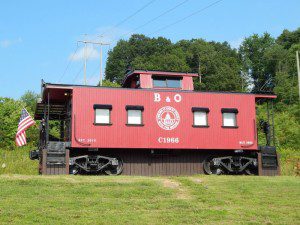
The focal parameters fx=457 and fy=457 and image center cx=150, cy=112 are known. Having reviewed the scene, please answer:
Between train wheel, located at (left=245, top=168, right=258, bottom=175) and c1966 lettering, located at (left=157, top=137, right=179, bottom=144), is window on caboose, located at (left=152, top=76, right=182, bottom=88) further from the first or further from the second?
train wheel, located at (left=245, top=168, right=258, bottom=175)

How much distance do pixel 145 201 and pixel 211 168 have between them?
10.5m

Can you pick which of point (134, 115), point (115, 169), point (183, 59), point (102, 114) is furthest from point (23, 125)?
point (183, 59)

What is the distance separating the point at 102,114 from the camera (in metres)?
22.2

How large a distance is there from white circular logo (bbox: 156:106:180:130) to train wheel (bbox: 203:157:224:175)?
2711 mm

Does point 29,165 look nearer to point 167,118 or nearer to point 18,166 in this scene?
point 18,166

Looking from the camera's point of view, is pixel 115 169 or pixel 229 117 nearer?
pixel 115 169

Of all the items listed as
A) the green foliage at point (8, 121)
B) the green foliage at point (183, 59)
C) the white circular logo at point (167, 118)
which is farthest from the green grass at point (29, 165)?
the green foliage at point (183, 59)

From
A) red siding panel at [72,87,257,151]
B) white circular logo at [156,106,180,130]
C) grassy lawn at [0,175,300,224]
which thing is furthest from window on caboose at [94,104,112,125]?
grassy lawn at [0,175,300,224]

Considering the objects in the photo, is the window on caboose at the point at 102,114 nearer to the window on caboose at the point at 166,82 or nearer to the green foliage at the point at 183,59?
the window on caboose at the point at 166,82

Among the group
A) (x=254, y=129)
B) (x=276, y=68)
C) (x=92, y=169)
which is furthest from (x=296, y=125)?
(x=92, y=169)

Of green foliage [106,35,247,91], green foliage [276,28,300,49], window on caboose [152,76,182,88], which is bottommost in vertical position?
window on caboose [152,76,182,88]

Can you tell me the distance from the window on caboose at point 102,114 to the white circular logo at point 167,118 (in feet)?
8.12

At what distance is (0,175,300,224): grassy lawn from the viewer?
11867 mm

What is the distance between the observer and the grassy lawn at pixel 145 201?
11867 mm
